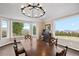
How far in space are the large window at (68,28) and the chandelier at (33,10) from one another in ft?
1.23

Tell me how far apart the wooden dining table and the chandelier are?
19.5 inches

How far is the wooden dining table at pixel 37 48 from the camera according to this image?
183 cm

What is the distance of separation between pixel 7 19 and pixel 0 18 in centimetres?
12

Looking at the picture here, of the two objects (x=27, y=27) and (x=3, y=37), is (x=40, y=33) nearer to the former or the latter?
(x=27, y=27)

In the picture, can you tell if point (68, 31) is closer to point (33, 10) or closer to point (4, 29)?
point (33, 10)

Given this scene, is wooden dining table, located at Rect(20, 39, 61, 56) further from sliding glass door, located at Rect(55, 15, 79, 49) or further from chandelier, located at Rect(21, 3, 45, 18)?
chandelier, located at Rect(21, 3, 45, 18)

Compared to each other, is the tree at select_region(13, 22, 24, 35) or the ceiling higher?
the ceiling

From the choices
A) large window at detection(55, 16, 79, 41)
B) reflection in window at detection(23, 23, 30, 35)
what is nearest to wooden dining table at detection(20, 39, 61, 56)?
reflection in window at detection(23, 23, 30, 35)

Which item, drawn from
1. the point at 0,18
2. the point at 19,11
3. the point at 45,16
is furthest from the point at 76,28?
the point at 0,18

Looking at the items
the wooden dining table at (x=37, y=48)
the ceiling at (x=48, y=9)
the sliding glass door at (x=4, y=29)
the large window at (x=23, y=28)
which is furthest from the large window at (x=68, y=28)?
the sliding glass door at (x=4, y=29)

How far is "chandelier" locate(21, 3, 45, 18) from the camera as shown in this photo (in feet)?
6.03

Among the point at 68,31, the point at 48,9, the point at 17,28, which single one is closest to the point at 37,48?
the point at 17,28

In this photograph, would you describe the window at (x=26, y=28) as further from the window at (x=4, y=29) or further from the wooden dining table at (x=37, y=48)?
the window at (x=4, y=29)

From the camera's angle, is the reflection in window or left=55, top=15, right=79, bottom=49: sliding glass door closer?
left=55, top=15, right=79, bottom=49: sliding glass door
